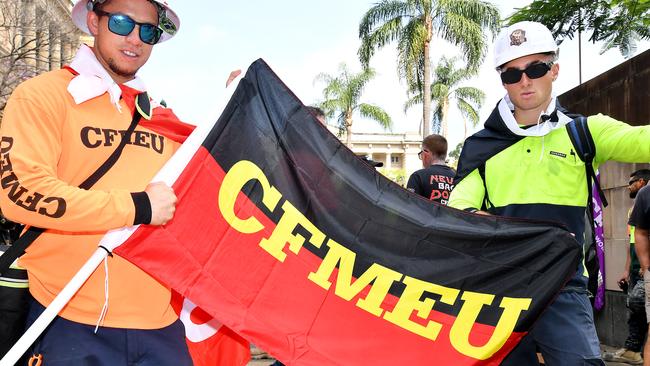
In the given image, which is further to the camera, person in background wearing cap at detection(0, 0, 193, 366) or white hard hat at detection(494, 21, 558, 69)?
white hard hat at detection(494, 21, 558, 69)

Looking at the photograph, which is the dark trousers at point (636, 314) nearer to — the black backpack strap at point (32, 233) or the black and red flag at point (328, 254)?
the black and red flag at point (328, 254)

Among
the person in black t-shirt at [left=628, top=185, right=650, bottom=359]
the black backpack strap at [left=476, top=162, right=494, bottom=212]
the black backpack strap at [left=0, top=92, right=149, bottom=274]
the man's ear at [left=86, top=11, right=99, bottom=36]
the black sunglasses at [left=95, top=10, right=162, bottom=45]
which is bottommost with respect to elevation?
the black backpack strap at [left=0, top=92, right=149, bottom=274]

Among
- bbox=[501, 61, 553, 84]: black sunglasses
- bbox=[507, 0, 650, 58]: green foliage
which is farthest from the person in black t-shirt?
bbox=[507, 0, 650, 58]: green foliage

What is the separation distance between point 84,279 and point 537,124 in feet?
7.62

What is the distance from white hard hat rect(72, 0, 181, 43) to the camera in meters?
2.84

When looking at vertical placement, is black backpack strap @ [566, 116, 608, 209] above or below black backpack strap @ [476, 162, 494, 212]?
above

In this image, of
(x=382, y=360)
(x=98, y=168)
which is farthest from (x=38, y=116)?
(x=382, y=360)

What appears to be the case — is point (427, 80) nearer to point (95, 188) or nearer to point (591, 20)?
point (591, 20)

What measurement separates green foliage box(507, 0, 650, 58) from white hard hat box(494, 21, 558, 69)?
15.1m

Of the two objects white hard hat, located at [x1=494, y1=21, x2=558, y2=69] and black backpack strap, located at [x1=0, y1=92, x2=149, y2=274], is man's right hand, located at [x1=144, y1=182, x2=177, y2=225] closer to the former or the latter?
black backpack strap, located at [x1=0, y1=92, x2=149, y2=274]

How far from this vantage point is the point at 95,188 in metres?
2.48

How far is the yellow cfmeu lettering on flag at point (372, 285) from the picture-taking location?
9.15 feet

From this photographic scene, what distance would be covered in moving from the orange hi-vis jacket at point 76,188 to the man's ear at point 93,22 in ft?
0.92

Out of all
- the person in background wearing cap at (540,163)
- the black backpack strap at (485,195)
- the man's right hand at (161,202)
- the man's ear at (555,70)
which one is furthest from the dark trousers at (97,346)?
the man's ear at (555,70)
